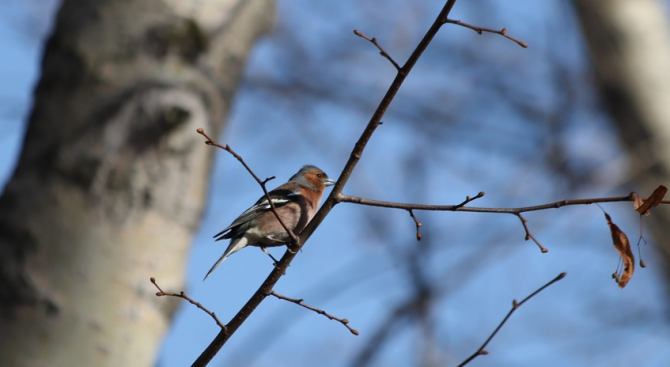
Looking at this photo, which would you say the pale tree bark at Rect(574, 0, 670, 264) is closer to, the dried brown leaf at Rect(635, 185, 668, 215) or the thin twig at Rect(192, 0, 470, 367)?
the dried brown leaf at Rect(635, 185, 668, 215)

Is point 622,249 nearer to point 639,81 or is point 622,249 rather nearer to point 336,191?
point 336,191

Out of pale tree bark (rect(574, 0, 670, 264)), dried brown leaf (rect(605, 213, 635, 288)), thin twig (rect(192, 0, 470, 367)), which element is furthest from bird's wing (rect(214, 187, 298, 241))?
pale tree bark (rect(574, 0, 670, 264))

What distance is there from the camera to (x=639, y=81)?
6.21 meters

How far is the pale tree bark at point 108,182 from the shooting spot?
3527mm

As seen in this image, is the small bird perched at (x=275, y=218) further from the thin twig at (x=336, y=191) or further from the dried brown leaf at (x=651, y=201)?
the dried brown leaf at (x=651, y=201)

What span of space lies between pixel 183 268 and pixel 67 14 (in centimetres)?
155

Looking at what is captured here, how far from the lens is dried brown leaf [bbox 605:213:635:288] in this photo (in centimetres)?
229

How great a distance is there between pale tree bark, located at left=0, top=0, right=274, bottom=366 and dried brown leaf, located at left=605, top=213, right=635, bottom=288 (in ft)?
7.43

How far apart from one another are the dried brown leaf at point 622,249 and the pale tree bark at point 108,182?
227cm

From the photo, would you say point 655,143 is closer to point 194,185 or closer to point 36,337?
point 194,185

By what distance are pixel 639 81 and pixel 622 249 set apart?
4.34m

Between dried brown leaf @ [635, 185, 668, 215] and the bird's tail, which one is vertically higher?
the bird's tail

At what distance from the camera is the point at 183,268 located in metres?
4.02

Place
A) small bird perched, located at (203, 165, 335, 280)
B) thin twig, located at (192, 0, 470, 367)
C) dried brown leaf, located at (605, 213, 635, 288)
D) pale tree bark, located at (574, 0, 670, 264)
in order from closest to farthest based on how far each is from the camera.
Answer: thin twig, located at (192, 0, 470, 367)
dried brown leaf, located at (605, 213, 635, 288)
small bird perched, located at (203, 165, 335, 280)
pale tree bark, located at (574, 0, 670, 264)
